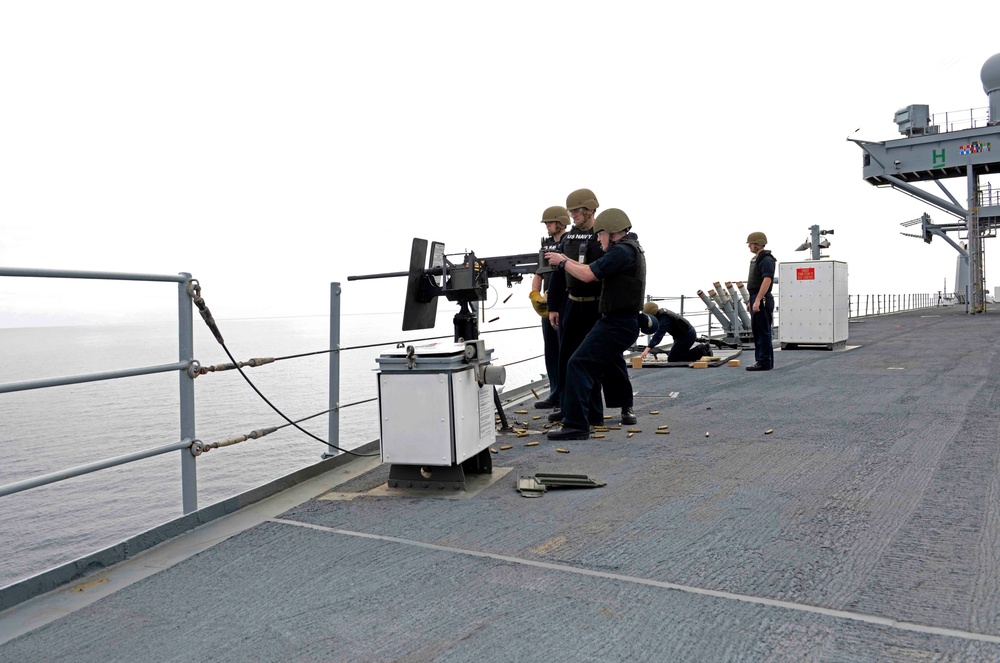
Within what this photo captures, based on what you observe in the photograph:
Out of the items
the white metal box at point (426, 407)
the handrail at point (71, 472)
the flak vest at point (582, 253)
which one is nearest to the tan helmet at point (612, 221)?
the flak vest at point (582, 253)

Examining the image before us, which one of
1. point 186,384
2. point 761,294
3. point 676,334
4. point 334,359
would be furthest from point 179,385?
point 676,334

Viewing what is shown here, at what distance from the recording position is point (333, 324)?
4.79 m

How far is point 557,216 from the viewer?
6.44 meters

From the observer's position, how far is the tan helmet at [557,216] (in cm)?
644

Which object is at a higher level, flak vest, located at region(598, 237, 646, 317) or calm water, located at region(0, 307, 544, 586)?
flak vest, located at region(598, 237, 646, 317)

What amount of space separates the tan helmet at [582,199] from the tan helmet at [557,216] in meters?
0.51

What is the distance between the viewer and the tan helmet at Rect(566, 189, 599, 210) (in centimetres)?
591

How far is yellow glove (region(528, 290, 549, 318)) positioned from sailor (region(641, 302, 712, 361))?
14.1 ft

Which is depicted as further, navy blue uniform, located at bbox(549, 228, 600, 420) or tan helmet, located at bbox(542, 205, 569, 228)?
tan helmet, located at bbox(542, 205, 569, 228)

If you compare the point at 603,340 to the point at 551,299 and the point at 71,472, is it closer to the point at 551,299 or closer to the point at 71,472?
the point at 551,299

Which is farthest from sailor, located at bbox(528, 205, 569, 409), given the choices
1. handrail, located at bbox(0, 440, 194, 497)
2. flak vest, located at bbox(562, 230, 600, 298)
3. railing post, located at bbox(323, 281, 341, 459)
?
handrail, located at bbox(0, 440, 194, 497)

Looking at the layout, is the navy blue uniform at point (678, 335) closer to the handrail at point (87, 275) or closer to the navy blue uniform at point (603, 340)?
the navy blue uniform at point (603, 340)

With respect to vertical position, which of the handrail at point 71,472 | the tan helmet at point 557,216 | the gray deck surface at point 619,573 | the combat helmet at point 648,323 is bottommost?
the gray deck surface at point 619,573

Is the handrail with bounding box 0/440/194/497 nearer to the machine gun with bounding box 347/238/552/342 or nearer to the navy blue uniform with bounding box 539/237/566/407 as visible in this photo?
the machine gun with bounding box 347/238/552/342
